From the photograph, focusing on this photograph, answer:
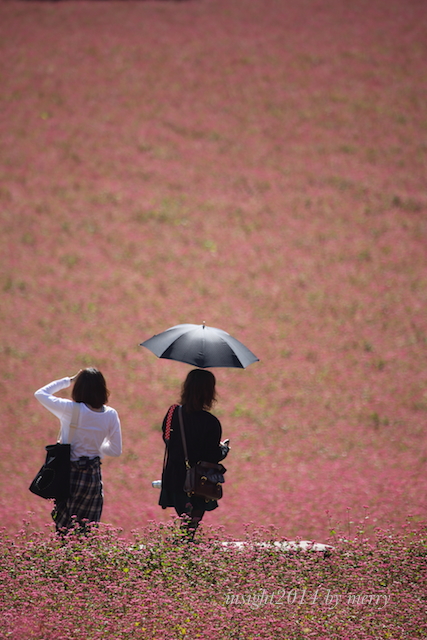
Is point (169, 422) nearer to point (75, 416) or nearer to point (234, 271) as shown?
point (75, 416)

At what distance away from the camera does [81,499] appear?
4.70 m

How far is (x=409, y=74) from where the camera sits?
25859mm

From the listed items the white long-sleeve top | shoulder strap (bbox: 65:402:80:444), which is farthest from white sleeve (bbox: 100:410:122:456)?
shoulder strap (bbox: 65:402:80:444)

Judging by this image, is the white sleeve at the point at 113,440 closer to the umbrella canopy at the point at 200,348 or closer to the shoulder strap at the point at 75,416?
the shoulder strap at the point at 75,416

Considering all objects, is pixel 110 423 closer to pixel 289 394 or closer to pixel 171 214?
pixel 289 394

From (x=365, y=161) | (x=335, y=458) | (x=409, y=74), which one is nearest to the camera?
(x=335, y=458)

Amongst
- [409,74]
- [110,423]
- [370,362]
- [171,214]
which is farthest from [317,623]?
[409,74]

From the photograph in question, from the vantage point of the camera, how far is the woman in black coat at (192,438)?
14.4 feet

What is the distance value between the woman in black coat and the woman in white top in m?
0.43

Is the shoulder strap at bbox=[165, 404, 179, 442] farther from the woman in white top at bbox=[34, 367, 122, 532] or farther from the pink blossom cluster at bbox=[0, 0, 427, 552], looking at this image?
the pink blossom cluster at bbox=[0, 0, 427, 552]

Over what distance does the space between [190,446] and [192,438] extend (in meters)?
0.06

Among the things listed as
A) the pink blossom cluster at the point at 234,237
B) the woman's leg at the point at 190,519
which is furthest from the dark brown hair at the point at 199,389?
the pink blossom cluster at the point at 234,237

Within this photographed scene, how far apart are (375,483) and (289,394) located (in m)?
3.40

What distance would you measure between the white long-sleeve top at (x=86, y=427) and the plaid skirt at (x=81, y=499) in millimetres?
90
